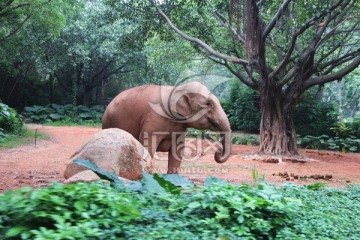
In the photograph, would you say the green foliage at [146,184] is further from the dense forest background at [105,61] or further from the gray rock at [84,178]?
the dense forest background at [105,61]

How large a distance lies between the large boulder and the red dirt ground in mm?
987

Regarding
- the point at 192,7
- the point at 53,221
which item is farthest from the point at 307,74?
the point at 53,221

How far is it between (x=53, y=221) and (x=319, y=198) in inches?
140

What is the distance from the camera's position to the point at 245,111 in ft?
72.0

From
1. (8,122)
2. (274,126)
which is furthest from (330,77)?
(8,122)

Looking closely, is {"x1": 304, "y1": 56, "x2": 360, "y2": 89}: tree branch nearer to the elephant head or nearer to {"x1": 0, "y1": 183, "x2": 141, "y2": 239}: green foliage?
the elephant head

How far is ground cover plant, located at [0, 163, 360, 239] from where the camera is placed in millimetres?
2672

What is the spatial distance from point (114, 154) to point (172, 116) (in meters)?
1.44

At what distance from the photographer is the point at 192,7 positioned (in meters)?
15.6

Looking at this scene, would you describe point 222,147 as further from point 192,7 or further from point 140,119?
point 192,7

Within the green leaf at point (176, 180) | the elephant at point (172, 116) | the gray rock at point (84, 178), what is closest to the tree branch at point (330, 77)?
the elephant at point (172, 116)

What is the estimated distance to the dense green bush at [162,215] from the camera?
267 cm

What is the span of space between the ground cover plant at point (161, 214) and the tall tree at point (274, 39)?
7380mm

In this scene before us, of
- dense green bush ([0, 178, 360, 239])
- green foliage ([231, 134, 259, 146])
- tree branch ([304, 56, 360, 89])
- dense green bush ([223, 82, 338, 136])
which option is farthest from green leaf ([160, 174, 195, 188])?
dense green bush ([223, 82, 338, 136])
